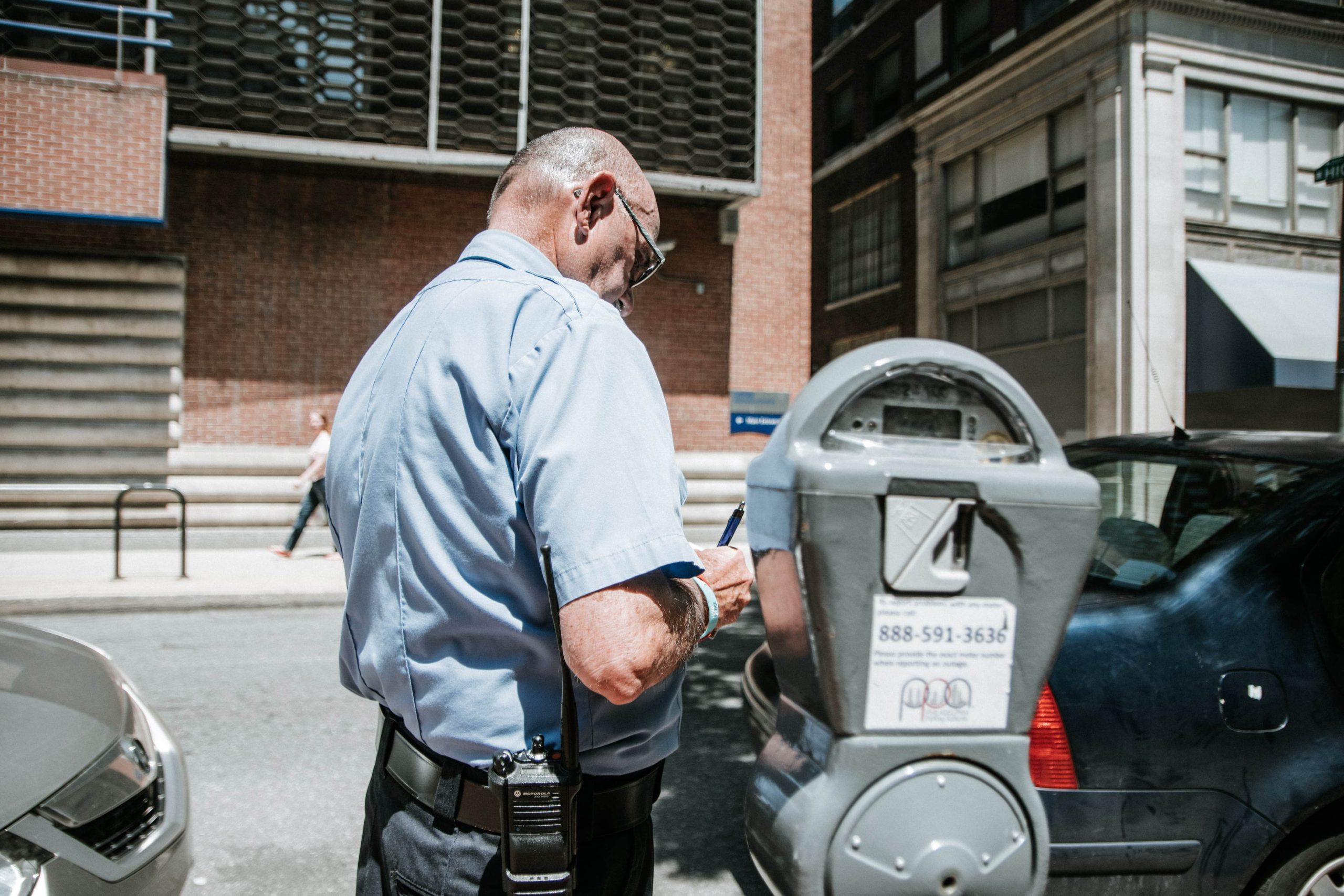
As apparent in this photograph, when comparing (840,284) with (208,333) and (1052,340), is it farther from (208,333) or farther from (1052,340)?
(208,333)

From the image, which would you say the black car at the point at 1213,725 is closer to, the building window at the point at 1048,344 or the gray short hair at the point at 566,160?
the gray short hair at the point at 566,160

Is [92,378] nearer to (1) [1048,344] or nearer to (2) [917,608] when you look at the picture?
(2) [917,608]

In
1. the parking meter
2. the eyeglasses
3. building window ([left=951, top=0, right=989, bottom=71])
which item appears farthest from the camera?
building window ([left=951, top=0, right=989, bottom=71])

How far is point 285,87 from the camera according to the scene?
10805mm

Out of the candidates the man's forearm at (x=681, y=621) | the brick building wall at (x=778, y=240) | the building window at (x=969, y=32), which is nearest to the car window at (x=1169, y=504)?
the man's forearm at (x=681, y=621)

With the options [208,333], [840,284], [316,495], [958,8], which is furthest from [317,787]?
Result: [840,284]

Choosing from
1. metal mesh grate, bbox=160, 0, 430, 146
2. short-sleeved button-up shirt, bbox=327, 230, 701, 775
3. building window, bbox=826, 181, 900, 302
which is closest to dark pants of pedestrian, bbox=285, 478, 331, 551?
metal mesh grate, bbox=160, 0, 430, 146

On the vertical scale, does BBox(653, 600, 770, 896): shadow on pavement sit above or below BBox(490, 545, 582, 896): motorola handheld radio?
below

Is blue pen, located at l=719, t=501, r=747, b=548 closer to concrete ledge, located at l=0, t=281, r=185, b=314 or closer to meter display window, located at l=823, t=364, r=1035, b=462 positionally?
meter display window, located at l=823, t=364, r=1035, b=462

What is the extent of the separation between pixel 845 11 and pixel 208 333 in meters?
16.1

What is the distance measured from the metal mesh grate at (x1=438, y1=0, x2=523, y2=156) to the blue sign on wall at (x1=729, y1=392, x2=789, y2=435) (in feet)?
13.4

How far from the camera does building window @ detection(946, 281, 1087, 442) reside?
14.8 metres

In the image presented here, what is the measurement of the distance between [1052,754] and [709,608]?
126cm

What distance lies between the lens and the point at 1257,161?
48.5 ft
